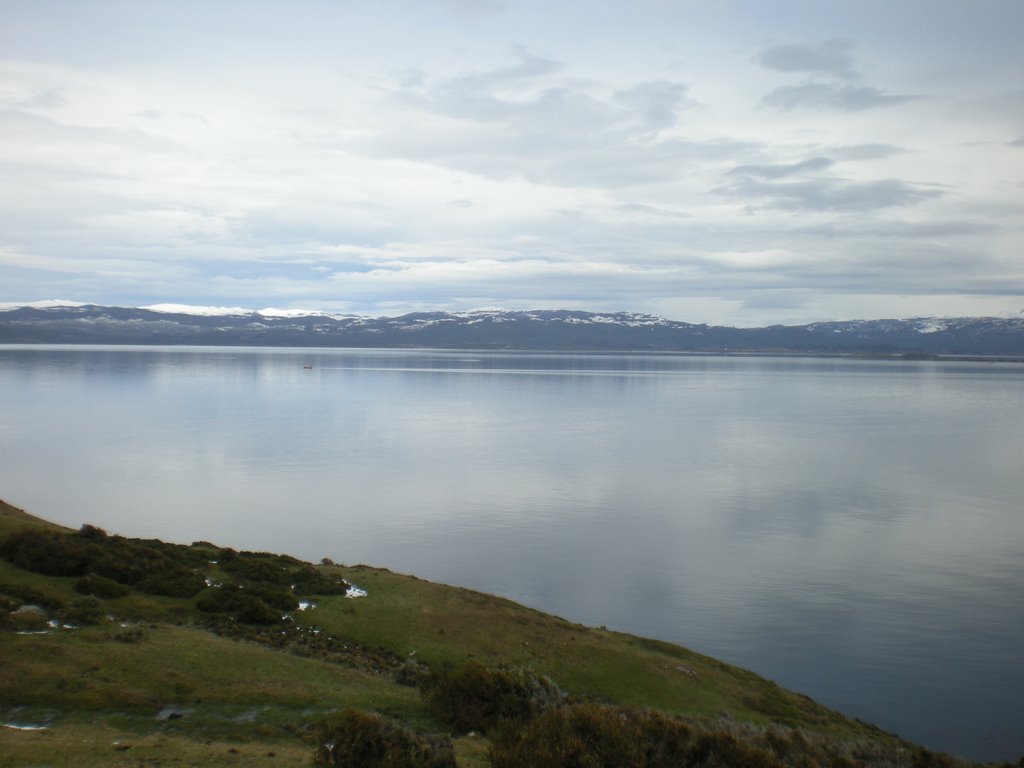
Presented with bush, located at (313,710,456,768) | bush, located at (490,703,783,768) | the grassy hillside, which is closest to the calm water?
the grassy hillside

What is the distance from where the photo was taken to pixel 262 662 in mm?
17531

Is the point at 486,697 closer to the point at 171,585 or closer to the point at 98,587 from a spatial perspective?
the point at 171,585

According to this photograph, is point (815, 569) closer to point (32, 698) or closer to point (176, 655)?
point (176, 655)

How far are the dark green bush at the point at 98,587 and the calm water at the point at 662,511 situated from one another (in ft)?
45.0

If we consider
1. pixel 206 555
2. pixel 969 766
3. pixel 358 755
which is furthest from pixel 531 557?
pixel 358 755

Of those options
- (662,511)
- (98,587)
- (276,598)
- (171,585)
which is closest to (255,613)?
(276,598)

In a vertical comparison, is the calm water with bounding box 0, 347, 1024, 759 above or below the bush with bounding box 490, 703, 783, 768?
below

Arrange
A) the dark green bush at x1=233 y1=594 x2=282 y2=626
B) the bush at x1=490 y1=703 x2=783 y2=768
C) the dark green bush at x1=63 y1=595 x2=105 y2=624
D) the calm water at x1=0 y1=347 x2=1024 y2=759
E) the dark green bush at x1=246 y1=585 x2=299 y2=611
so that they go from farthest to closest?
the calm water at x1=0 y1=347 x2=1024 y2=759
the dark green bush at x1=246 y1=585 x2=299 y2=611
the dark green bush at x1=233 y1=594 x2=282 y2=626
the dark green bush at x1=63 y1=595 x2=105 y2=624
the bush at x1=490 y1=703 x2=783 y2=768

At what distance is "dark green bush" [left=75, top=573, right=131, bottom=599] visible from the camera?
20.9 meters

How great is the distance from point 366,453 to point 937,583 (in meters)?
44.0

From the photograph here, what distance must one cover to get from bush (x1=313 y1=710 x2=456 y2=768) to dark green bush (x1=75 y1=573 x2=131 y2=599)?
1124cm

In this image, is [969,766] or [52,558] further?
Answer: [52,558]

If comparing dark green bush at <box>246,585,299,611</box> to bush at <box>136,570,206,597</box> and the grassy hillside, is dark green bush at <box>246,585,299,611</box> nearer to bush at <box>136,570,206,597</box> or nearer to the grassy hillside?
the grassy hillside

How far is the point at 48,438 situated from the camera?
69875mm
